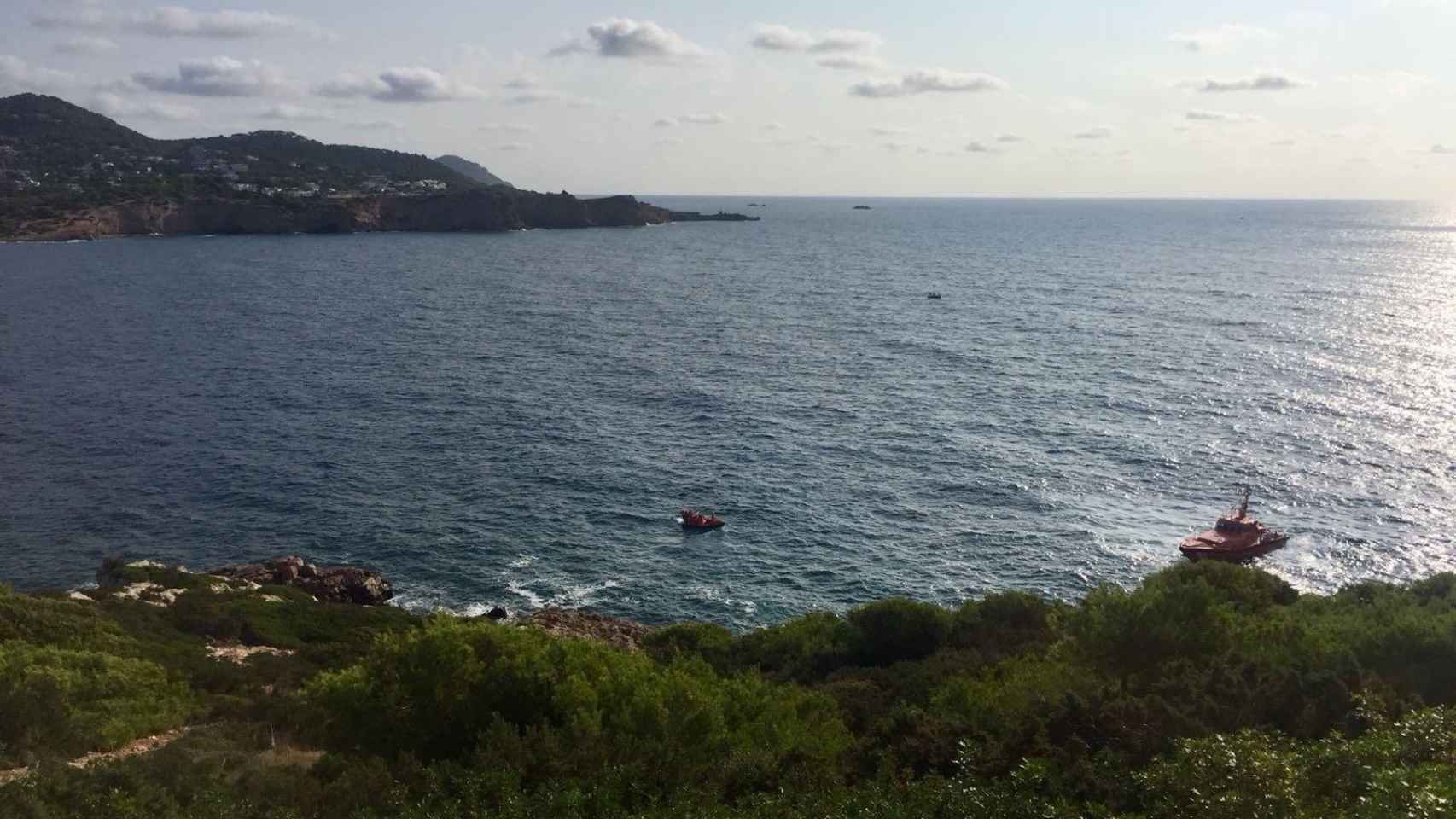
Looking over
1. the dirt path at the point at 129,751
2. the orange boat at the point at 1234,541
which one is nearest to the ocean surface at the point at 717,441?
the orange boat at the point at 1234,541

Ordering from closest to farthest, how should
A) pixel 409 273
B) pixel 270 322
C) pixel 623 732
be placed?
pixel 623 732 < pixel 270 322 < pixel 409 273

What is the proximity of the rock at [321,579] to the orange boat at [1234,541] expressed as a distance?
41.3 metres

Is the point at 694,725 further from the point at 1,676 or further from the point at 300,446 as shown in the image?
the point at 300,446

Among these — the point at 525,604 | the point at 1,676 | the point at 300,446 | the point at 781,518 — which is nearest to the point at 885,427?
the point at 781,518

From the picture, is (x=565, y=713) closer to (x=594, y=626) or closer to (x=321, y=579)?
(x=594, y=626)

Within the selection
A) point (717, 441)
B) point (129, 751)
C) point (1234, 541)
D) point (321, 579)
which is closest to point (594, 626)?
point (321, 579)

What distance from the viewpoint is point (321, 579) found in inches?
1949

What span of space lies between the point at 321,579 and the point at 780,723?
1295 inches

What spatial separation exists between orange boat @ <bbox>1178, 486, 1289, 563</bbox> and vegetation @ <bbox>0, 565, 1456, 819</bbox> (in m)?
14.8

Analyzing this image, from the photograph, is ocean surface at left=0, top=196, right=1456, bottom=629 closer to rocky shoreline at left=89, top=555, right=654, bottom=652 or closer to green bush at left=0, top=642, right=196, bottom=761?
rocky shoreline at left=89, top=555, right=654, bottom=652

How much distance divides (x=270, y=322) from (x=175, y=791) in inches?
4226

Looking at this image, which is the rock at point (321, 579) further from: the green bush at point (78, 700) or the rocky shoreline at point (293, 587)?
the green bush at point (78, 700)

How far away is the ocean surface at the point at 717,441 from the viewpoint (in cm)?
5291

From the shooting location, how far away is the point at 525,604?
48281 mm
